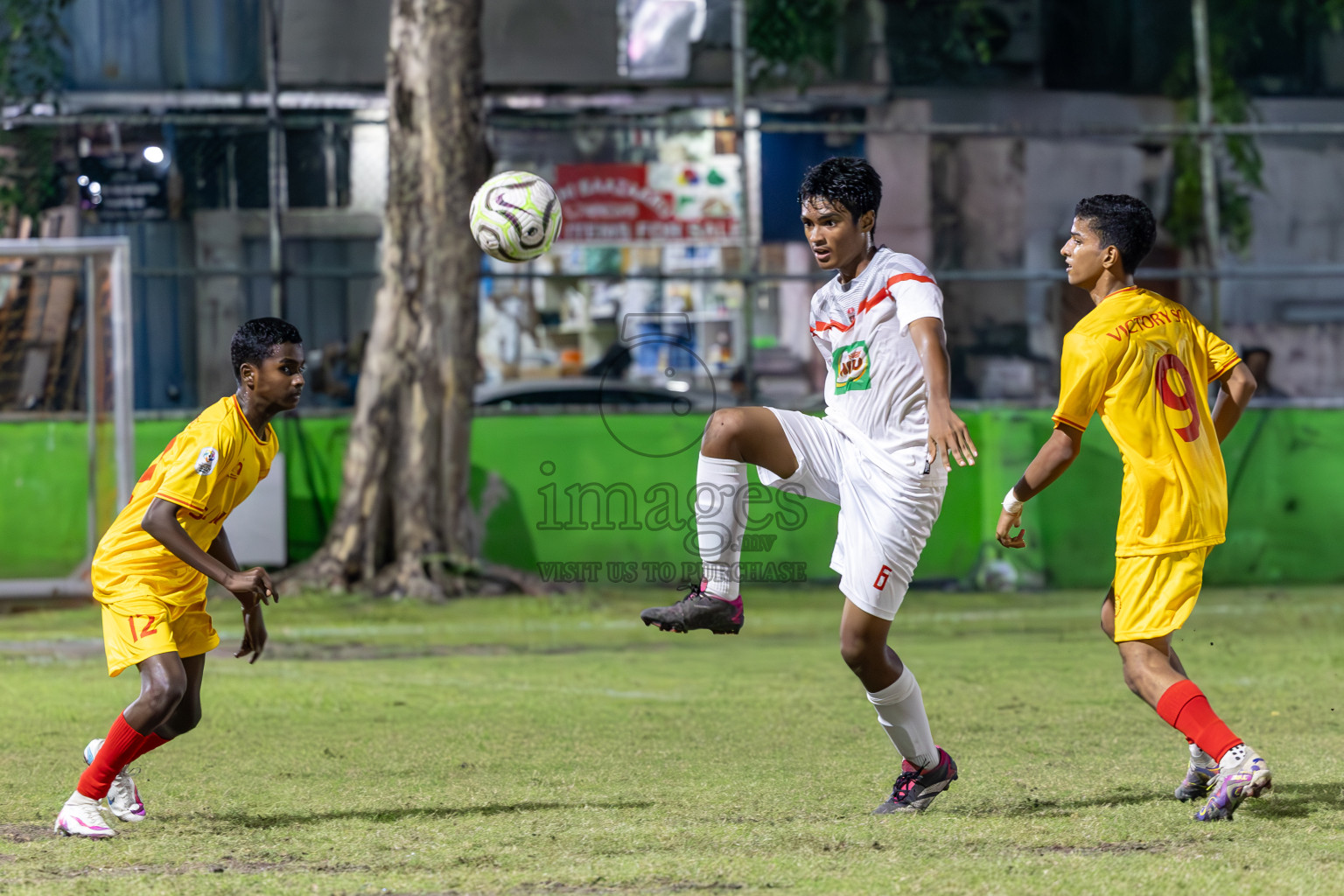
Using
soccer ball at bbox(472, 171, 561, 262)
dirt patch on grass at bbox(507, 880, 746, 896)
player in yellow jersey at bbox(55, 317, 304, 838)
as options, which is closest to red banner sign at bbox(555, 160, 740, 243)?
soccer ball at bbox(472, 171, 561, 262)

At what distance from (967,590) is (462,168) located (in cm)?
552

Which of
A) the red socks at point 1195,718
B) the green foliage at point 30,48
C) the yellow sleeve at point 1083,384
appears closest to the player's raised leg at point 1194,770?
the red socks at point 1195,718

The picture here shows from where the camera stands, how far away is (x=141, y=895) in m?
4.19

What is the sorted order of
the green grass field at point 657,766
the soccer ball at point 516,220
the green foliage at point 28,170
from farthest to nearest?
1. the green foliage at point 28,170
2. the soccer ball at point 516,220
3. the green grass field at point 657,766

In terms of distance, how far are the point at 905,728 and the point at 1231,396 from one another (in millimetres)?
1583

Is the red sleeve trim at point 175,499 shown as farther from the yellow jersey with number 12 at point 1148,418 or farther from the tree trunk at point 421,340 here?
the tree trunk at point 421,340

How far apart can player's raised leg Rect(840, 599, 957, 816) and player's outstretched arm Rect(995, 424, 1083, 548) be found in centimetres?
52

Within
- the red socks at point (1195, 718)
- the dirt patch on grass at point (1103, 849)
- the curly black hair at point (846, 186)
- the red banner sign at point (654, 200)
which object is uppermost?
the red banner sign at point (654, 200)

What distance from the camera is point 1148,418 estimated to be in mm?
5008

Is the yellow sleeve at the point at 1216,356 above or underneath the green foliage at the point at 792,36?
underneath

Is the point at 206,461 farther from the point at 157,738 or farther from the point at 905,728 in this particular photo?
the point at 905,728

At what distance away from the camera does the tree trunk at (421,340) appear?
12.5 metres

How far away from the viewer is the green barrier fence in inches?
527

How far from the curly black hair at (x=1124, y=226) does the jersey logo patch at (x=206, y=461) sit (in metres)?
2.94
